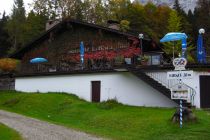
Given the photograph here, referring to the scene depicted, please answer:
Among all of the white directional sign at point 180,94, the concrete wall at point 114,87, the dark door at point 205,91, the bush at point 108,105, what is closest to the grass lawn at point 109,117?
the bush at point 108,105

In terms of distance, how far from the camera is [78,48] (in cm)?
3800

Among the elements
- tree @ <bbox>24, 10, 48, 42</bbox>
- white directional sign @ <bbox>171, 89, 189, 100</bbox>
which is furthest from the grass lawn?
tree @ <bbox>24, 10, 48, 42</bbox>

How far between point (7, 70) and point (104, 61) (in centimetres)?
1955

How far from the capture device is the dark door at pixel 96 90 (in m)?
29.6

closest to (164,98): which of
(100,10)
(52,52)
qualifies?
(52,52)

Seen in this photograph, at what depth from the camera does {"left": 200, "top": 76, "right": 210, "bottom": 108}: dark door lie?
82.6 ft

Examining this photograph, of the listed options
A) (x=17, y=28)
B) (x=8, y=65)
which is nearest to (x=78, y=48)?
(x=8, y=65)

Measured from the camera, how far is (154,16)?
245 ft

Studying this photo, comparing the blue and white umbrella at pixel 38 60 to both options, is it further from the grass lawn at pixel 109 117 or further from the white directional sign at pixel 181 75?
the white directional sign at pixel 181 75

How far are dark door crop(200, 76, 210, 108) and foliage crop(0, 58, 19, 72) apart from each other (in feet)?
90.0

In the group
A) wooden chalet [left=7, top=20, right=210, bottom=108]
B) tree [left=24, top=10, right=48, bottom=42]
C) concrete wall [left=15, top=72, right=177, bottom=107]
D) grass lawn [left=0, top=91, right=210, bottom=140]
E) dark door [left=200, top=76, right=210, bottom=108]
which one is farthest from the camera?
tree [left=24, top=10, right=48, bottom=42]

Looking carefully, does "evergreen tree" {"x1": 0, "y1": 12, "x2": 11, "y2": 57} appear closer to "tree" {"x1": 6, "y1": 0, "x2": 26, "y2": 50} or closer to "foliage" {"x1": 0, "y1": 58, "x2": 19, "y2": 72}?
"tree" {"x1": 6, "y1": 0, "x2": 26, "y2": 50}

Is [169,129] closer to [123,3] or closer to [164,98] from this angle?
[164,98]

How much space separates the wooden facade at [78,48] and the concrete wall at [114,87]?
0.87 metres
